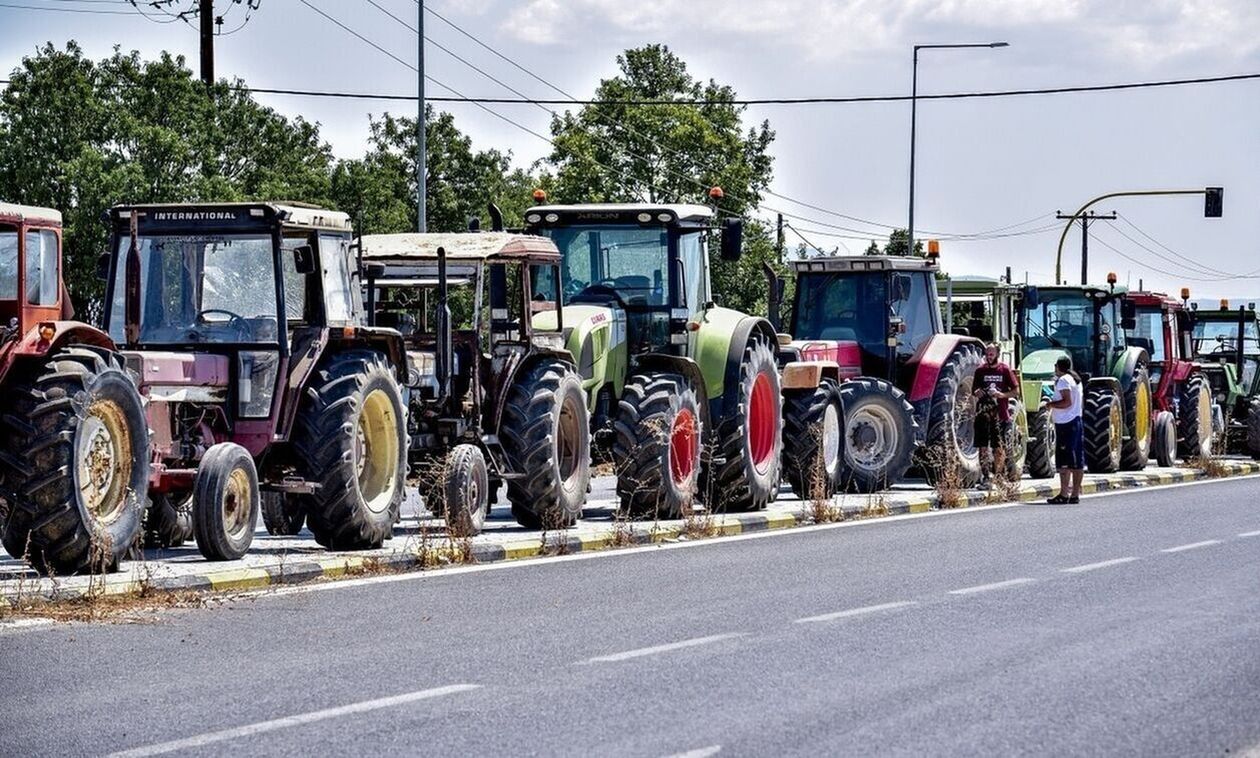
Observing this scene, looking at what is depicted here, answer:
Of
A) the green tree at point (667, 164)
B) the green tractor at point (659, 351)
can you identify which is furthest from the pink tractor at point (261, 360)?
the green tree at point (667, 164)

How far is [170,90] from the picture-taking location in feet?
187

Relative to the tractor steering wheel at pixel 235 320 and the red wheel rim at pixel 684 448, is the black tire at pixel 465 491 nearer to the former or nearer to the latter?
the tractor steering wheel at pixel 235 320

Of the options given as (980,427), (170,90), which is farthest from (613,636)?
(170,90)

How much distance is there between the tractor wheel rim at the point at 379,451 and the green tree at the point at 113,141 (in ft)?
114

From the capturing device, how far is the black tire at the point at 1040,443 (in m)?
31.3

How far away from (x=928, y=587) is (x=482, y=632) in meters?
3.97

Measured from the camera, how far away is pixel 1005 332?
103ft

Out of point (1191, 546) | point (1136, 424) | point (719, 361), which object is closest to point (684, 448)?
point (719, 361)

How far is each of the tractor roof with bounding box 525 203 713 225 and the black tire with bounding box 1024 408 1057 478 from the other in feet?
34.8

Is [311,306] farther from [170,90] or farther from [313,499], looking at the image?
[170,90]

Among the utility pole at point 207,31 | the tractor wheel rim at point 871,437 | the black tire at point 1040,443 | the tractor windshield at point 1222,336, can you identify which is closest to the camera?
the tractor wheel rim at point 871,437

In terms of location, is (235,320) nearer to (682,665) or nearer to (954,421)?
(682,665)

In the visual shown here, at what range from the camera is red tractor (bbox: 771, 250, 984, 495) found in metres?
26.2

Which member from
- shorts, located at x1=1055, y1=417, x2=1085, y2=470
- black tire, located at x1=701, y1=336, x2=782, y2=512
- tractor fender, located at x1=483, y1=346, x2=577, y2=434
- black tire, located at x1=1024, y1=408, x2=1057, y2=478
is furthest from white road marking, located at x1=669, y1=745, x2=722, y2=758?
black tire, located at x1=1024, y1=408, x2=1057, y2=478
